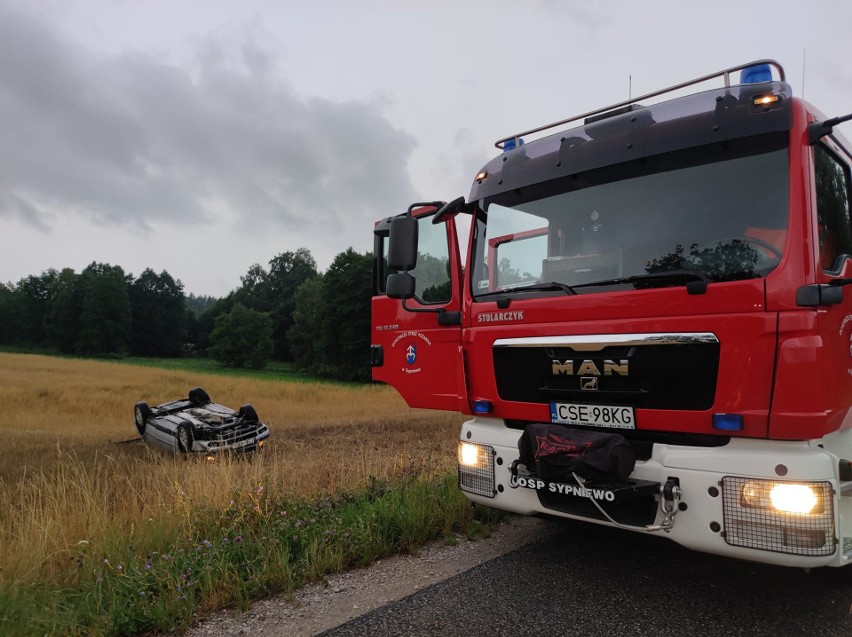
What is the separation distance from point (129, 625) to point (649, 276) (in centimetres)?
330

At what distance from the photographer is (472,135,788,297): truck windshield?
2.94 metres

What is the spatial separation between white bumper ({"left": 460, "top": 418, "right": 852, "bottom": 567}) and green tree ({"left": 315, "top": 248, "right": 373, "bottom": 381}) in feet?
144

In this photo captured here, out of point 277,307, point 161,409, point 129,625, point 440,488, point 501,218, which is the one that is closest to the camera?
point 129,625

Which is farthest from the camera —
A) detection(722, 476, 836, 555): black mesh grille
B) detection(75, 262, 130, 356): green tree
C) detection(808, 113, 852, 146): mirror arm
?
detection(75, 262, 130, 356): green tree

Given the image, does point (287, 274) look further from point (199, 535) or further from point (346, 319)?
point (199, 535)

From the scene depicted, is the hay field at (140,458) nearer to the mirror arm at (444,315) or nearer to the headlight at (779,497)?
the mirror arm at (444,315)

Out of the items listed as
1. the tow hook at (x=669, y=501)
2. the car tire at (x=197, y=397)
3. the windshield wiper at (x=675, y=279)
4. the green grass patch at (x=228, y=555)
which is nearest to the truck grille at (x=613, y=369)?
the windshield wiper at (x=675, y=279)

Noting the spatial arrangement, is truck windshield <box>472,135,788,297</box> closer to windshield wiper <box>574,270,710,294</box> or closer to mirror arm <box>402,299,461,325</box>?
windshield wiper <box>574,270,710,294</box>

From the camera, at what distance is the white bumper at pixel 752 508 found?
2.60m

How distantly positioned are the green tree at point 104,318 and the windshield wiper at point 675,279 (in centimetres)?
7997

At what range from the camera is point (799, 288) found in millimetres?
2680

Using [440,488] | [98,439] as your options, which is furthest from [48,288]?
[440,488]

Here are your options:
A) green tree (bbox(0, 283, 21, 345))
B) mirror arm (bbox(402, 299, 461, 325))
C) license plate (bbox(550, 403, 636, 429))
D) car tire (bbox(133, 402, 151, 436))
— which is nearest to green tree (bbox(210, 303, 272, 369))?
green tree (bbox(0, 283, 21, 345))

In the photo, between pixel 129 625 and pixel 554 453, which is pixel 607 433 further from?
pixel 129 625
